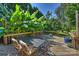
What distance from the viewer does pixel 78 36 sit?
204cm

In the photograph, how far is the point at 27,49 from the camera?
204cm

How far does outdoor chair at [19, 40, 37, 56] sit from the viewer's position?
2.04 m

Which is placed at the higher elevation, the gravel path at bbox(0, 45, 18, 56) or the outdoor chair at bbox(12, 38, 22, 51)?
the outdoor chair at bbox(12, 38, 22, 51)

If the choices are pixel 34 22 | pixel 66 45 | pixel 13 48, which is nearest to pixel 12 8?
pixel 34 22

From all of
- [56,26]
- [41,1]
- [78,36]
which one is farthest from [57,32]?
[41,1]

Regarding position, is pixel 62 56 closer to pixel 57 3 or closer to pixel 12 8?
pixel 57 3

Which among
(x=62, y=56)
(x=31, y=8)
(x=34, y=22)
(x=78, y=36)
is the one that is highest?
(x=31, y=8)

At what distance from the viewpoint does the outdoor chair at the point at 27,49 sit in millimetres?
2039

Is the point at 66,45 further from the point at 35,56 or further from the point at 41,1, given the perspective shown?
the point at 41,1

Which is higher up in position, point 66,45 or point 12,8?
point 12,8

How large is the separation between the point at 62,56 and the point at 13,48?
0.46 meters

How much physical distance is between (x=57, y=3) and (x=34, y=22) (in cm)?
28

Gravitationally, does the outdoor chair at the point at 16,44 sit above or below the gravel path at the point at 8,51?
above

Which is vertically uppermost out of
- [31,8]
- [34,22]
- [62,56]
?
[31,8]
